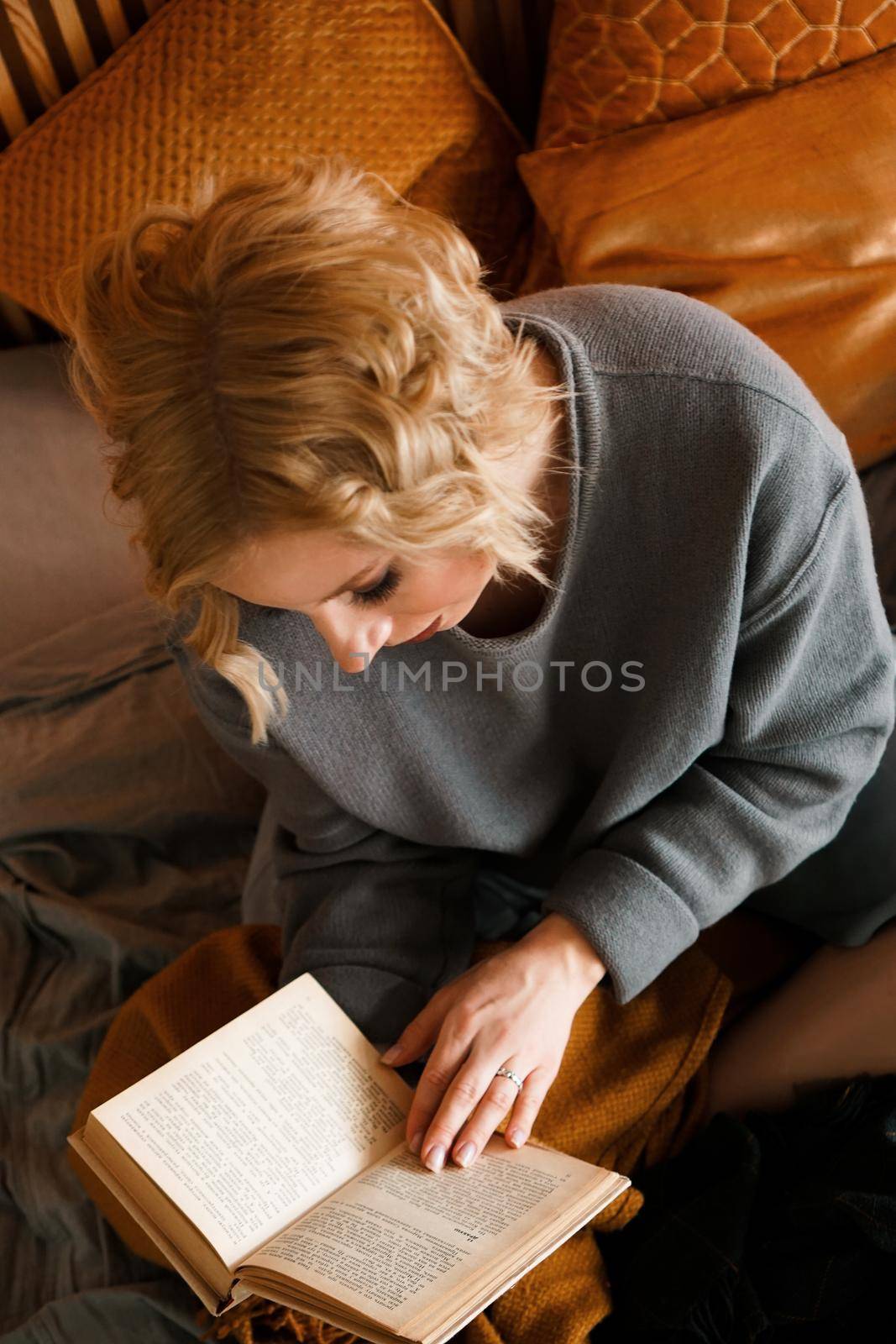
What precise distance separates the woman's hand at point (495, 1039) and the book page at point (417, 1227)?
0.07 ft

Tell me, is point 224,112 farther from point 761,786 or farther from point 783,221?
point 761,786

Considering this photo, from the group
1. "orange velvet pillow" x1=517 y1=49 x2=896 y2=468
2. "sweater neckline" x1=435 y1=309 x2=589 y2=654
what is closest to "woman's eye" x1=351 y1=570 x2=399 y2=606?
"sweater neckline" x1=435 y1=309 x2=589 y2=654

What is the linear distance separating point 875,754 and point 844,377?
455mm

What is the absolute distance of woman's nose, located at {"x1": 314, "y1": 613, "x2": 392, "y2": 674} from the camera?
723mm

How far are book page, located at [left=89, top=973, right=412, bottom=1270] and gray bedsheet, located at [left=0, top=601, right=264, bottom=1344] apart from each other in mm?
313

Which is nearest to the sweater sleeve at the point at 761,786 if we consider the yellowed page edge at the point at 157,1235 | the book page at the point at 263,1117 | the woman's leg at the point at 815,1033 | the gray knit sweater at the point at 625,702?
the gray knit sweater at the point at 625,702

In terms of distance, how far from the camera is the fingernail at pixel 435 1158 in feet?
2.45

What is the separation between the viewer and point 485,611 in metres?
0.90

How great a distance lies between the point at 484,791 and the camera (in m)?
0.99

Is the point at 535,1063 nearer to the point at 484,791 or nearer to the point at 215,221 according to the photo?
the point at 484,791

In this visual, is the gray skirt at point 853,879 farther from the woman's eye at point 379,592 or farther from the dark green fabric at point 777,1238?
the woman's eye at point 379,592

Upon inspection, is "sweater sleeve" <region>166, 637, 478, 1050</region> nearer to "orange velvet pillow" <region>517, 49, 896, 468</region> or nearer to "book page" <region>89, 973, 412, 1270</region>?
"book page" <region>89, 973, 412, 1270</region>

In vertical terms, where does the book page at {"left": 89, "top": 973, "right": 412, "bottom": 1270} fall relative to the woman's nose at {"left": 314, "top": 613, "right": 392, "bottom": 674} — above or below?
below

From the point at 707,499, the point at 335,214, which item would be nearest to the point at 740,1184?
the point at 707,499
